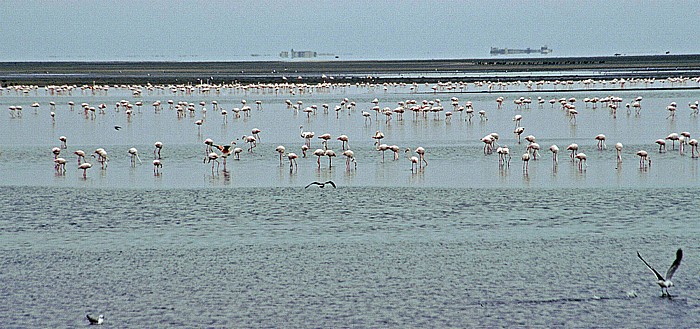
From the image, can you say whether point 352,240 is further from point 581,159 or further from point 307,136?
point 307,136

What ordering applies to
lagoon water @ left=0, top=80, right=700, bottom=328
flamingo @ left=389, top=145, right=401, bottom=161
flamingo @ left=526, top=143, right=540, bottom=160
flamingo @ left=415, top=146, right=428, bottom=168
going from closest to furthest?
1. lagoon water @ left=0, top=80, right=700, bottom=328
2. flamingo @ left=415, top=146, right=428, bottom=168
3. flamingo @ left=526, top=143, right=540, bottom=160
4. flamingo @ left=389, top=145, right=401, bottom=161

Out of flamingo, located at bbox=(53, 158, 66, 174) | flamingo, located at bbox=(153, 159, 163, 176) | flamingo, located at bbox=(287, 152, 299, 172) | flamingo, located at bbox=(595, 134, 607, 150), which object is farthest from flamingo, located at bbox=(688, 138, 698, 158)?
flamingo, located at bbox=(53, 158, 66, 174)

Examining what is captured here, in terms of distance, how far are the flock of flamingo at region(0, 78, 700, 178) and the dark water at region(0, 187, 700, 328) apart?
126 inches

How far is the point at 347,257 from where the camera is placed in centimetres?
1116

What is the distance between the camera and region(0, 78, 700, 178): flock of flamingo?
1873 centimetres

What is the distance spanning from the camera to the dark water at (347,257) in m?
9.08

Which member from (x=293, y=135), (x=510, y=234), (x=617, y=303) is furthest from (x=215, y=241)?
(x=293, y=135)

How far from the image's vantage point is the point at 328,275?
34.2 ft

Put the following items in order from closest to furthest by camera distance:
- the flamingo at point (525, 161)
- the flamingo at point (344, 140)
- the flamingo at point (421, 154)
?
the flamingo at point (525, 161)
the flamingo at point (421, 154)
the flamingo at point (344, 140)

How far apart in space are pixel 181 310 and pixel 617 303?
166 inches

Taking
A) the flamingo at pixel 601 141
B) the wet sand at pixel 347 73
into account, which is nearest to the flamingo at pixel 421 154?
the flamingo at pixel 601 141

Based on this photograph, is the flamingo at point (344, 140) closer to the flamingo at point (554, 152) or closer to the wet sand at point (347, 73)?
the flamingo at point (554, 152)

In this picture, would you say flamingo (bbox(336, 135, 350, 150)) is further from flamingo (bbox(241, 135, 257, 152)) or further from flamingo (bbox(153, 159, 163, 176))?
flamingo (bbox(153, 159, 163, 176))

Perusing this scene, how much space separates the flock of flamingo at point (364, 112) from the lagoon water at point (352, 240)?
1.02ft
